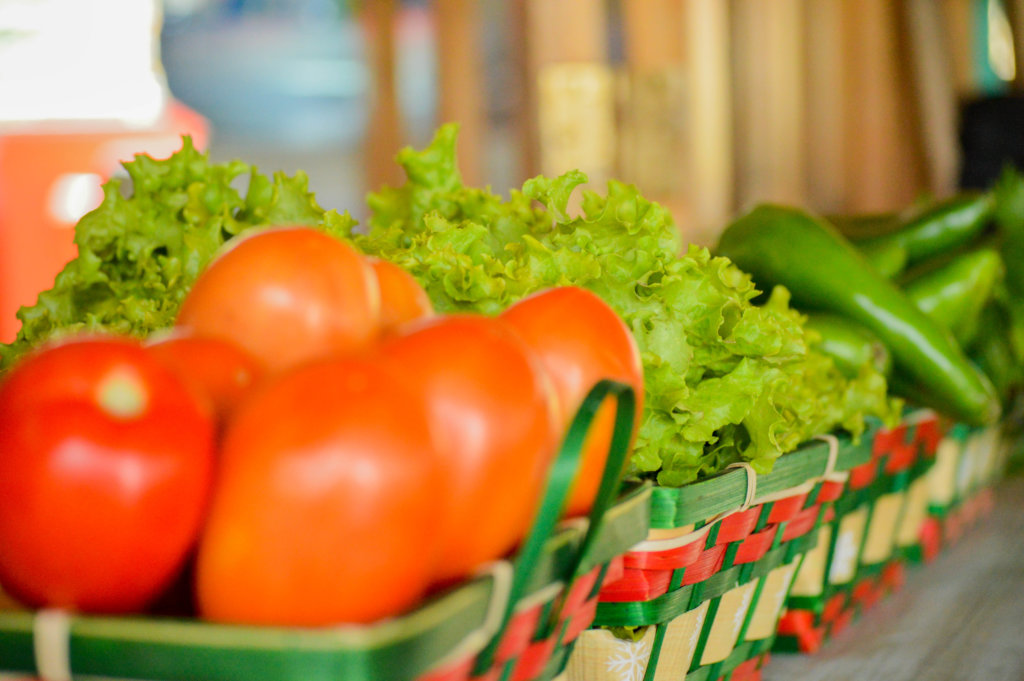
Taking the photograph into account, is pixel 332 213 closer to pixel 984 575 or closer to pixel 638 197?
pixel 638 197

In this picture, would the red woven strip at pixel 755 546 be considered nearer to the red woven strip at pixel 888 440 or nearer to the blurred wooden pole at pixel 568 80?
the red woven strip at pixel 888 440

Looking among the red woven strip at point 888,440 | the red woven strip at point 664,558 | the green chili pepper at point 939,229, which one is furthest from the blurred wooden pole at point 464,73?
the red woven strip at point 664,558

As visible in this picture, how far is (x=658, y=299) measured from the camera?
0.75m

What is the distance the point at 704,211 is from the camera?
354 cm

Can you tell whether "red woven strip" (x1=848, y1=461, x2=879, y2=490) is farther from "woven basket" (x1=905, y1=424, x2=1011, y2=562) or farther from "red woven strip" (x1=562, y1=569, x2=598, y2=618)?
"red woven strip" (x1=562, y1=569, x2=598, y2=618)

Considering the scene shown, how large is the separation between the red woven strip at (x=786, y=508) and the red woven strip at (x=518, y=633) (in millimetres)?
337

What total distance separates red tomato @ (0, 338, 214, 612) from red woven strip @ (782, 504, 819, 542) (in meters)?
0.53

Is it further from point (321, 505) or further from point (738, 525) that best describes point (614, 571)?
point (321, 505)

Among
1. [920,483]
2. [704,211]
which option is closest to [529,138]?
[704,211]

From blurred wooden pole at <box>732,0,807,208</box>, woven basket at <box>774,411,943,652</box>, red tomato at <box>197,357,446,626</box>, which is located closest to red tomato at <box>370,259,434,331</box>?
red tomato at <box>197,357,446,626</box>

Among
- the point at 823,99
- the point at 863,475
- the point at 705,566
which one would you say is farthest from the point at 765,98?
the point at 705,566

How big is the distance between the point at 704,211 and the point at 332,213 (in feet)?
9.33

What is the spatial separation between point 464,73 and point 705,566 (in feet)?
7.91

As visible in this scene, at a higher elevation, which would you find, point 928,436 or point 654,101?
point 654,101
